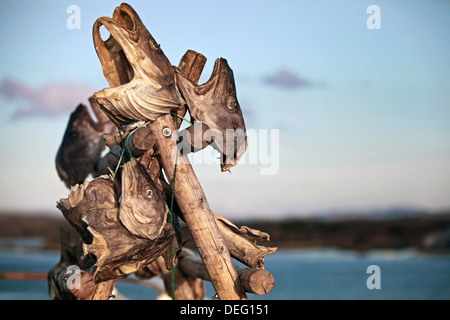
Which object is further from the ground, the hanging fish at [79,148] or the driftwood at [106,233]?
the hanging fish at [79,148]

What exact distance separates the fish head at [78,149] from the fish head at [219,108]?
2316 mm

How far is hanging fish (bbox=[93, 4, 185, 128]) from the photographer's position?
3.43 metres

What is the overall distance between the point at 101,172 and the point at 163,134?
63.4 inches

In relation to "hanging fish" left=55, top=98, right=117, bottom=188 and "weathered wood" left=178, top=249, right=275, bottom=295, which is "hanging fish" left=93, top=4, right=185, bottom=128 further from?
"hanging fish" left=55, top=98, right=117, bottom=188

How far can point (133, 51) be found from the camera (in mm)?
3438

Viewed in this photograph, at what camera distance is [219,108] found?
142 inches

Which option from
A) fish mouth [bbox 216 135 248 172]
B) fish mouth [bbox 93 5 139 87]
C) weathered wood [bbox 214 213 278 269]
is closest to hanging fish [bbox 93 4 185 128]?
fish mouth [bbox 93 5 139 87]

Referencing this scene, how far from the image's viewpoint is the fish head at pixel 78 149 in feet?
18.5

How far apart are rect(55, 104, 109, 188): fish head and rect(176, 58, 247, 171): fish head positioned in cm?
232
